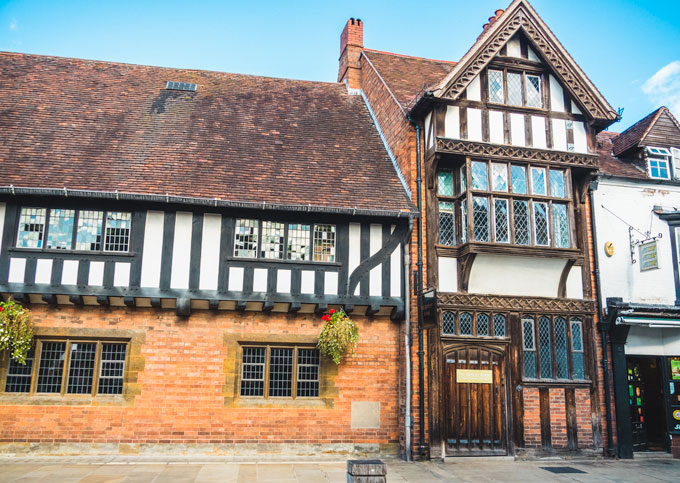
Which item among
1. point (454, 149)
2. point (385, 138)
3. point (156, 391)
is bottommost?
point (156, 391)

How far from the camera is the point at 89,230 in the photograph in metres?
12.6

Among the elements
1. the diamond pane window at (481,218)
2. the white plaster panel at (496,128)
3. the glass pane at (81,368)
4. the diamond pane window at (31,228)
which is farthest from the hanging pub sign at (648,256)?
the diamond pane window at (31,228)

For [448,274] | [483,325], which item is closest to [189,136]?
[448,274]

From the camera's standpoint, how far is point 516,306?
13508 mm

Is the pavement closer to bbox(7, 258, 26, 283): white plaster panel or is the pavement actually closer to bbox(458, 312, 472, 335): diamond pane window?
bbox(458, 312, 472, 335): diamond pane window

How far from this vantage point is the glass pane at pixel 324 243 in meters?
13.2

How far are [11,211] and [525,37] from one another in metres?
12.4


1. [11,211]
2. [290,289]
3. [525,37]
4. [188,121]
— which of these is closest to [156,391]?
[290,289]

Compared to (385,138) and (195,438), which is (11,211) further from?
(385,138)

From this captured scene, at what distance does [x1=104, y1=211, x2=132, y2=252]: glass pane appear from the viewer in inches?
493

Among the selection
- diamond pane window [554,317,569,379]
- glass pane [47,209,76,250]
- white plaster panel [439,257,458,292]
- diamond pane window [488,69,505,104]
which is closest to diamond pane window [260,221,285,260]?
white plaster panel [439,257,458,292]

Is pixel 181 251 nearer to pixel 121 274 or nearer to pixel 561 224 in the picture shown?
pixel 121 274

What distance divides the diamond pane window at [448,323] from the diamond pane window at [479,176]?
2.90 meters

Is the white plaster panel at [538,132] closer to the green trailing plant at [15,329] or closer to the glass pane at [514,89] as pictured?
the glass pane at [514,89]
